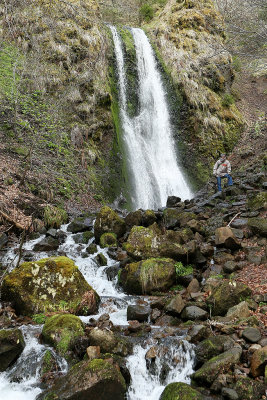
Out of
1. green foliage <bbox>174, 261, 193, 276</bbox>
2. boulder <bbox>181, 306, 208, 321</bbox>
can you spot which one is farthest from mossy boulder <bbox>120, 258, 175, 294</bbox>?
boulder <bbox>181, 306, 208, 321</bbox>

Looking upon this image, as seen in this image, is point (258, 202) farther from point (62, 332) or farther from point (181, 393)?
point (62, 332)

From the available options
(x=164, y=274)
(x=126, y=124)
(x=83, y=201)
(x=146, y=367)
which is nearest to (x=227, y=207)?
(x=164, y=274)

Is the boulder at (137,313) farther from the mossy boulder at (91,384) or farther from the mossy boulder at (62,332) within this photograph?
the mossy boulder at (91,384)

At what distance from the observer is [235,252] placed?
7.08 meters

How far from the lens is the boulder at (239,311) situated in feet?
15.6

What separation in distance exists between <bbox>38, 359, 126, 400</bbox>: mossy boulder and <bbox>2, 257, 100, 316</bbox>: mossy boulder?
1.86 m

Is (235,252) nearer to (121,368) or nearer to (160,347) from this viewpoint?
(160,347)

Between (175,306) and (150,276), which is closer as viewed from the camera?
(175,306)

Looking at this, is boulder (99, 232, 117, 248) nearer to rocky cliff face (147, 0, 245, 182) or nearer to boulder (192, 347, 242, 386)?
boulder (192, 347, 242, 386)

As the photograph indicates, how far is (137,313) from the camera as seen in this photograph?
17.7 ft

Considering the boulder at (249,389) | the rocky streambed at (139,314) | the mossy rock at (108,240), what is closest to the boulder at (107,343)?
the rocky streambed at (139,314)

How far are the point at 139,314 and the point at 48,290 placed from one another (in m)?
1.78

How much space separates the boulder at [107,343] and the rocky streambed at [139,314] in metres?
0.01

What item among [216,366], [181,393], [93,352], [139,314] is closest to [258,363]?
[216,366]
